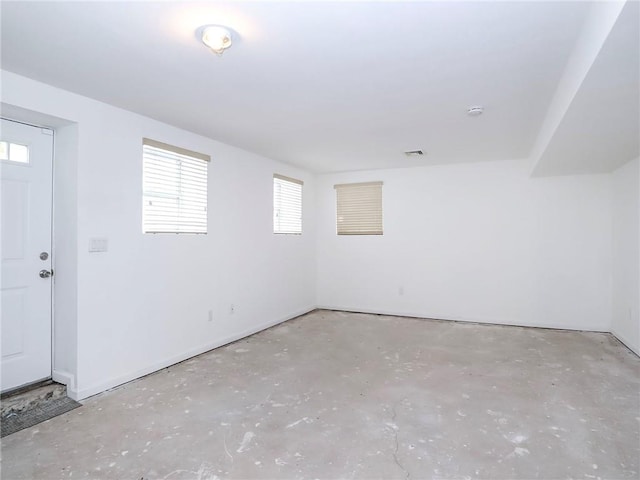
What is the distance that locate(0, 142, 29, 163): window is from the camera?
2676 millimetres

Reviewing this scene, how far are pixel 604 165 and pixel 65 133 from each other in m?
5.53

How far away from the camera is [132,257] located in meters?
3.22

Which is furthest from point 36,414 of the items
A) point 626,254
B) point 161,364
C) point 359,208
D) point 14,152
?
point 626,254

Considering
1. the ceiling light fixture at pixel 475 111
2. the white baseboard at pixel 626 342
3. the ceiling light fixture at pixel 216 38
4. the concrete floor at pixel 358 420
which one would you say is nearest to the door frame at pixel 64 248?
the concrete floor at pixel 358 420

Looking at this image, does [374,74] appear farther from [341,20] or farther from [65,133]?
[65,133]

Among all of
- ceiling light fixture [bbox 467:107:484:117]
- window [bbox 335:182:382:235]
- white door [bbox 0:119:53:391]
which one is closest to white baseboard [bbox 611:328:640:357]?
ceiling light fixture [bbox 467:107:484:117]

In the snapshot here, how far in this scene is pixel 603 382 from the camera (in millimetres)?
3119

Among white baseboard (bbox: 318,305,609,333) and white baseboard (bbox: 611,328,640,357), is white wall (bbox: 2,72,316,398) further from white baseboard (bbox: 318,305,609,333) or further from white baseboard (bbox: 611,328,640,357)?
white baseboard (bbox: 611,328,640,357)

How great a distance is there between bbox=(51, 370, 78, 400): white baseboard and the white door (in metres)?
0.08

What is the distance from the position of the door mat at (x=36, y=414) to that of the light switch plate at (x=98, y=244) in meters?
1.16

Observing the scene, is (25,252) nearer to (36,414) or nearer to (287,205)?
(36,414)

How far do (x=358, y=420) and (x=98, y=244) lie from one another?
7.96ft

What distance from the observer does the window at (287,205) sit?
5305mm

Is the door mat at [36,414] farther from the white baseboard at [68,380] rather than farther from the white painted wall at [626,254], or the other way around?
the white painted wall at [626,254]
